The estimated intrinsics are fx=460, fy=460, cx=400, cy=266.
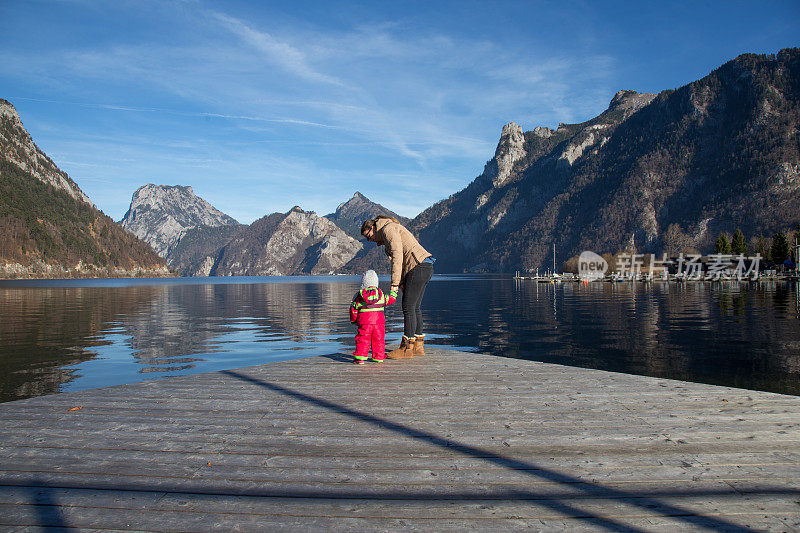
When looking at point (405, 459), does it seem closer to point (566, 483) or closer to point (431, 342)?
point (566, 483)

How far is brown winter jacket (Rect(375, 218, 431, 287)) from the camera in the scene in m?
8.77

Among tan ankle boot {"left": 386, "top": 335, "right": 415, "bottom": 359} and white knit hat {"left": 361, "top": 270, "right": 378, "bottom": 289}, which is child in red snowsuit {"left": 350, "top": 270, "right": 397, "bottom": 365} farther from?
tan ankle boot {"left": 386, "top": 335, "right": 415, "bottom": 359}

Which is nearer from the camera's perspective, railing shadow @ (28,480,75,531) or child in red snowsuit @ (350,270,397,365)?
railing shadow @ (28,480,75,531)

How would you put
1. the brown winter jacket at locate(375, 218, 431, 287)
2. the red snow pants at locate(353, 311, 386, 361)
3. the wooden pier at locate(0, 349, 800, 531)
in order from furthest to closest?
the red snow pants at locate(353, 311, 386, 361), the brown winter jacket at locate(375, 218, 431, 287), the wooden pier at locate(0, 349, 800, 531)

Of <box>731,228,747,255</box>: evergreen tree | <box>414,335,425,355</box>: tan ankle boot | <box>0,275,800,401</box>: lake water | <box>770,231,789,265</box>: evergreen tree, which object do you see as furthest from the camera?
<box>731,228,747,255</box>: evergreen tree

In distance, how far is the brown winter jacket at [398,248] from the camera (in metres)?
8.77

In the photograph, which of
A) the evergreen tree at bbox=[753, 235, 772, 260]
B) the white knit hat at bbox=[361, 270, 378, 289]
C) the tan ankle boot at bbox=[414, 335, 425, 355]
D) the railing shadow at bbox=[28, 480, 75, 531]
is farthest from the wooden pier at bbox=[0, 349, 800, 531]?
the evergreen tree at bbox=[753, 235, 772, 260]

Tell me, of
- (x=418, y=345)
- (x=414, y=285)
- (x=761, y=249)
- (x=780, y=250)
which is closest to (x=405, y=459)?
(x=414, y=285)

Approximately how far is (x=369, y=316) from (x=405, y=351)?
4.38 ft

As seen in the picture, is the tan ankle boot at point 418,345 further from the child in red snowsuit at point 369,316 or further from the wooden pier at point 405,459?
the wooden pier at point 405,459

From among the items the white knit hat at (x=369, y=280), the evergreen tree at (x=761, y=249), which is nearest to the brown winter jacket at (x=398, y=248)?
the white knit hat at (x=369, y=280)

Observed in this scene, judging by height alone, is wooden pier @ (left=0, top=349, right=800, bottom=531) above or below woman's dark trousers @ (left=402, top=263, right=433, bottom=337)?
below

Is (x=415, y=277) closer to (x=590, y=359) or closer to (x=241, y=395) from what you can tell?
(x=241, y=395)

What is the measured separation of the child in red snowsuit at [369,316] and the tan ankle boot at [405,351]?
0.31m
